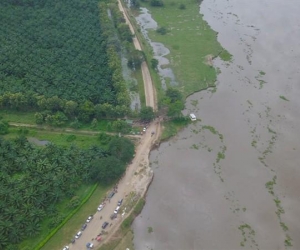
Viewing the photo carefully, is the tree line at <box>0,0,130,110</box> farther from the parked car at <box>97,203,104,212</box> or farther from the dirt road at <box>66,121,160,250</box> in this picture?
the parked car at <box>97,203,104,212</box>

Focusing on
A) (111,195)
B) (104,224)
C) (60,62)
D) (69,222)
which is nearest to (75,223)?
(69,222)

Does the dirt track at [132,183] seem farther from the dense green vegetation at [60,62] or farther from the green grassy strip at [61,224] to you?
the dense green vegetation at [60,62]

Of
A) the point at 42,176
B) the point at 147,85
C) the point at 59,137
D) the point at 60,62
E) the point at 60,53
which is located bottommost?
the point at 59,137

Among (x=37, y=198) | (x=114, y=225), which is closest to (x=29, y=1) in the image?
(x=37, y=198)

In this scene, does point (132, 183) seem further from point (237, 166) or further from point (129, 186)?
point (237, 166)

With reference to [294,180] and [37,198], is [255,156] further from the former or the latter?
[37,198]

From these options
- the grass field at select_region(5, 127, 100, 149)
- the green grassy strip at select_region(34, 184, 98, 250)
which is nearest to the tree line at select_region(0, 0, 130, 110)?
the grass field at select_region(5, 127, 100, 149)

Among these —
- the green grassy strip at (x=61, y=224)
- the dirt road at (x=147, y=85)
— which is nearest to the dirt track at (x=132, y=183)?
the dirt road at (x=147, y=85)
